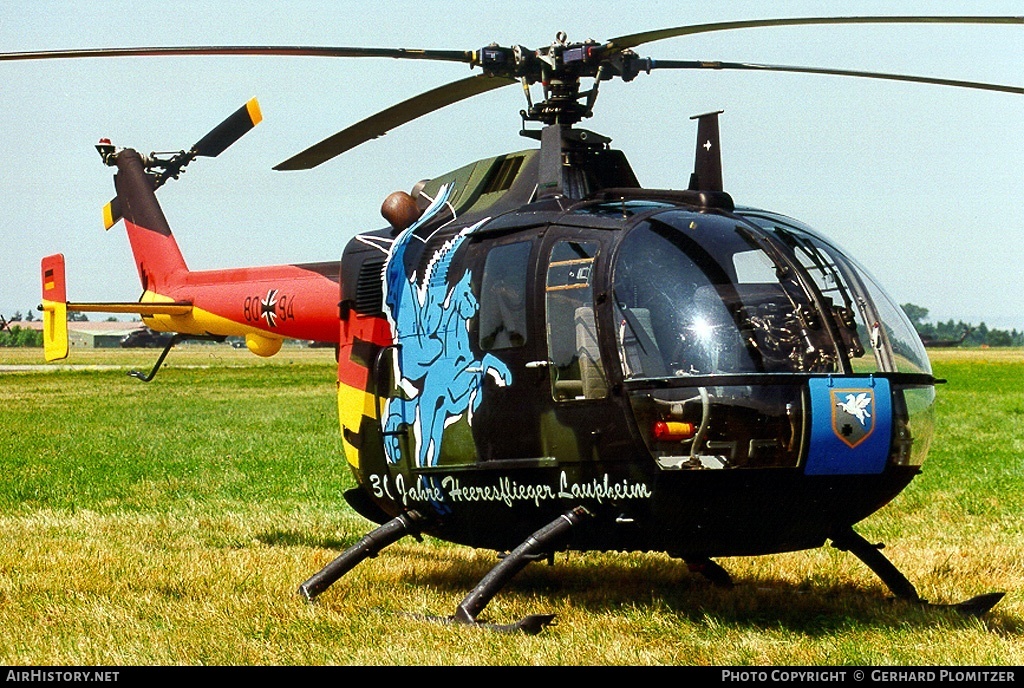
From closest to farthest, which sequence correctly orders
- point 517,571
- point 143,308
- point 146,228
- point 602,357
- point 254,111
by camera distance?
point 602,357, point 517,571, point 143,308, point 254,111, point 146,228

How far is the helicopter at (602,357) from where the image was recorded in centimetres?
648

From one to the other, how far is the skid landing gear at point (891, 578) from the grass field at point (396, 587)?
138 mm

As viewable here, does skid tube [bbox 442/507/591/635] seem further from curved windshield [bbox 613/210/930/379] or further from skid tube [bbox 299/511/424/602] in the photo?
skid tube [bbox 299/511/424/602]

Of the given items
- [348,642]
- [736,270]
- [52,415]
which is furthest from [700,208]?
[52,415]

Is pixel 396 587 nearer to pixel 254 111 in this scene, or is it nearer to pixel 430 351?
pixel 430 351

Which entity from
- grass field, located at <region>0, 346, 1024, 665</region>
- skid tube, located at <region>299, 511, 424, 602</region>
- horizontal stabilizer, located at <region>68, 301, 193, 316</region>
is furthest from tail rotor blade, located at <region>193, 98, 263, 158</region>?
skid tube, located at <region>299, 511, 424, 602</region>

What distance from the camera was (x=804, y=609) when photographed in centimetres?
786

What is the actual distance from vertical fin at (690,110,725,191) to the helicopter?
0.01 m

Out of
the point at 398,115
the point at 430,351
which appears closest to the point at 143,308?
the point at 398,115

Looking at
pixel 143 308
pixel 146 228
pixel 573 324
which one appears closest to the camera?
pixel 573 324

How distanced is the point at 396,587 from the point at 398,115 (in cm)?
331

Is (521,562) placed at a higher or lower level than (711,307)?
lower

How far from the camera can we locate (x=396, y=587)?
8.83m

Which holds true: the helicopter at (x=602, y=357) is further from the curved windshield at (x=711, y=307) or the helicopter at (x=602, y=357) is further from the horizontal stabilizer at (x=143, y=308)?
the horizontal stabilizer at (x=143, y=308)
